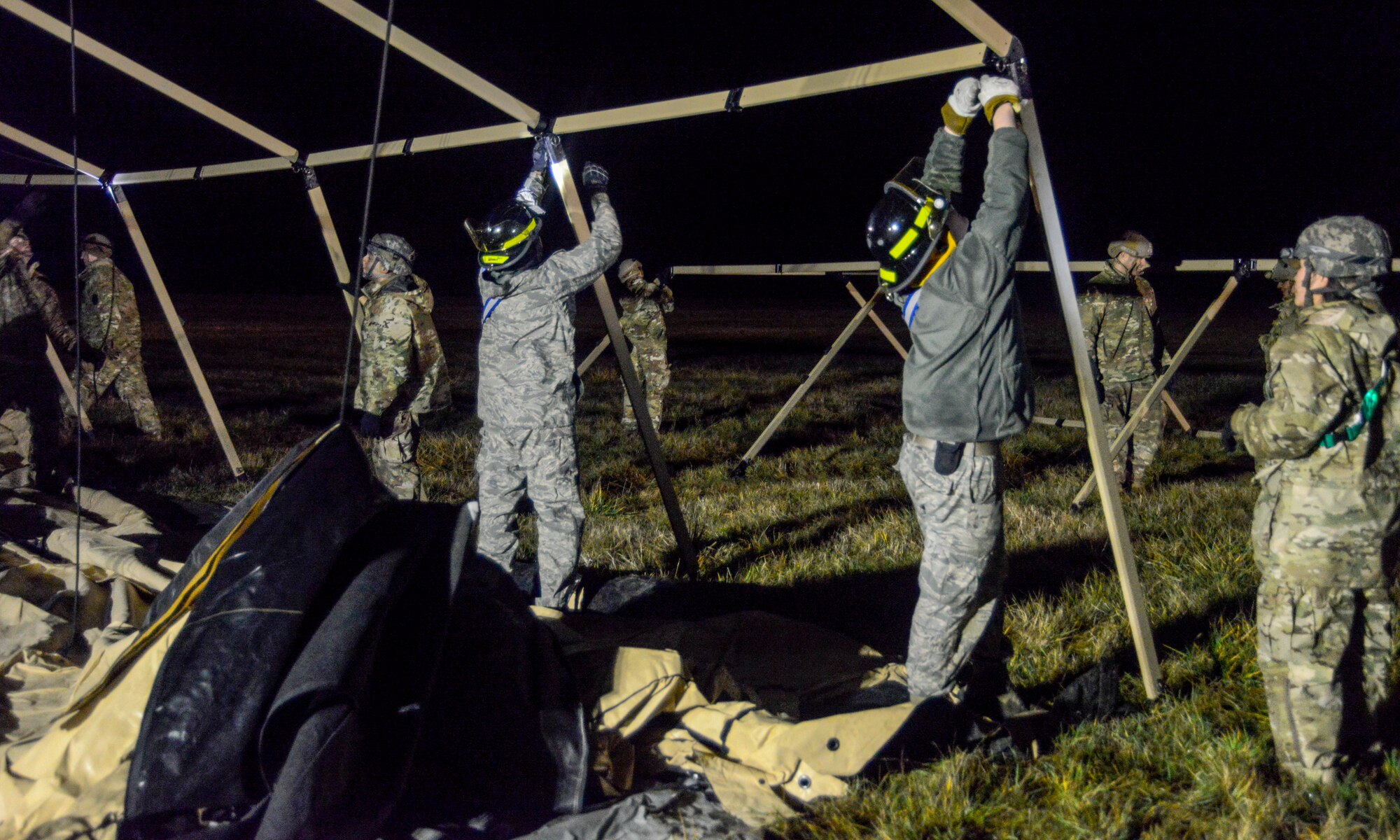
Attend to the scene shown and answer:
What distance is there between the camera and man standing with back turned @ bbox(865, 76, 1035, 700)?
351cm

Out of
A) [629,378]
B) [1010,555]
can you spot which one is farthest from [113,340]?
[1010,555]

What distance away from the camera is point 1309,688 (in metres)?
3.15

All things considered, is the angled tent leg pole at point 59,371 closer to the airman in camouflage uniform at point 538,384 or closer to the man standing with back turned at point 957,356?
the airman in camouflage uniform at point 538,384

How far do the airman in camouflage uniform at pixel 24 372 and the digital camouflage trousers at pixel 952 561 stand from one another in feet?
24.4

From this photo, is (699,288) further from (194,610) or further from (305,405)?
(194,610)

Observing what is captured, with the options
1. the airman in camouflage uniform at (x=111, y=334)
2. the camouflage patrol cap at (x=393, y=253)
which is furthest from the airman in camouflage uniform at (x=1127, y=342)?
the airman in camouflage uniform at (x=111, y=334)

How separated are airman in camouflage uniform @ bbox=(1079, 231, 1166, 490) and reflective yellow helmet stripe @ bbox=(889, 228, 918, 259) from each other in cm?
568

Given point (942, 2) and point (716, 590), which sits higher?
point (942, 2)

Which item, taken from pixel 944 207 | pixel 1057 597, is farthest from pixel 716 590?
pixel 944 207

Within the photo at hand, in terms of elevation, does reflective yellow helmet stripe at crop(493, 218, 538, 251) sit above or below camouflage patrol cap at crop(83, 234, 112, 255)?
below

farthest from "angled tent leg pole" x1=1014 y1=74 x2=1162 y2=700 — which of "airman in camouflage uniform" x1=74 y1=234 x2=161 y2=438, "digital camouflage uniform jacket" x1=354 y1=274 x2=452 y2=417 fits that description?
"airman in camouflage uniform" x1=74 y1=234 x2=161 y2=438

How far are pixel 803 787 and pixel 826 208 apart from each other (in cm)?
4245

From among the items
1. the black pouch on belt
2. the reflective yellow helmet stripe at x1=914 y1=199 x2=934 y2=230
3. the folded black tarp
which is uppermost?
the reflective yellow helmet stripe at x1=914 y1=199 x2=934 y2=230

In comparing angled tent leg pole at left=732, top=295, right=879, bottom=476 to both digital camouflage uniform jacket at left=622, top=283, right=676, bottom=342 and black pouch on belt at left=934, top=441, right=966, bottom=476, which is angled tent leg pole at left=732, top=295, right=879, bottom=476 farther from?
black pouch on belt at left=934, top=441, right=966, bottom=476
